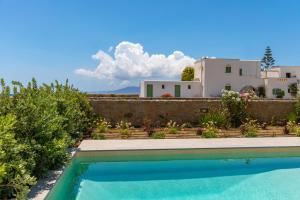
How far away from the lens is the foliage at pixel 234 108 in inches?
677

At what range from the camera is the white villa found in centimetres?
4338

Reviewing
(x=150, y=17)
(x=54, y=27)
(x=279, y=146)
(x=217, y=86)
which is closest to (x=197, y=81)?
(x=217, y=86)

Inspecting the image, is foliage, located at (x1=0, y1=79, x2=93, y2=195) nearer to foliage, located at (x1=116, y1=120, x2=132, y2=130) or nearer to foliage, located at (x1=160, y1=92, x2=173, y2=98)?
foliage, located at (x1=116, y1=120, x2=132, y2=130)

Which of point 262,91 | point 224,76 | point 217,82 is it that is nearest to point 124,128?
point 217,82

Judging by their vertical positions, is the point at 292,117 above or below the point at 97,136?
above

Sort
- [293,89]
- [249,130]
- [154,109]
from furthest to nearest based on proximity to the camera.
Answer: [293,89], [154,109], [249,130]

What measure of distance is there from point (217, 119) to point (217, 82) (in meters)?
27.8

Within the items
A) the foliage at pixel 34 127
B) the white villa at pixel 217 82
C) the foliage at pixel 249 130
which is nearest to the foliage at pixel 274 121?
the foliage at pixel 249 130

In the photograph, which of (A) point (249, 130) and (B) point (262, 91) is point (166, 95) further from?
(A) point (249, 130)

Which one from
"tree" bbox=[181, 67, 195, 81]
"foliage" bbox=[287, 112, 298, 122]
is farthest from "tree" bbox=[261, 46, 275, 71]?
"foliage" bbox=[287, 112, 298, 122]

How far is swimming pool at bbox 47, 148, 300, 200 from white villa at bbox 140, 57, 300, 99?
3161 centimetres

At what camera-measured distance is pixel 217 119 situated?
1672 cm

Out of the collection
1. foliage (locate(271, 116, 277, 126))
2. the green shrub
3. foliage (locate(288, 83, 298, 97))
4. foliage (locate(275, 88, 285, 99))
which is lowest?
the green shrub

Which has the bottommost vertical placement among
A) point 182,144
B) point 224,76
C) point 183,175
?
point 183,175
